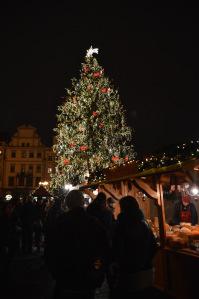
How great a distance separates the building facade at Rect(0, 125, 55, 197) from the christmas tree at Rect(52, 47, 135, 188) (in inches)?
1281

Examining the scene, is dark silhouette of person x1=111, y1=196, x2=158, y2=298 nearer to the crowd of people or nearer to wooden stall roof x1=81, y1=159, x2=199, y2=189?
the crowd of people

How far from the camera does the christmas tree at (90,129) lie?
2958cm

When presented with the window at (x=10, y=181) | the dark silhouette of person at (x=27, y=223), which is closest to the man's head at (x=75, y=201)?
the dark silhouette of person at (x=27, y=223)

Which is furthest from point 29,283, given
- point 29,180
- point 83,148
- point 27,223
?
point 29,180

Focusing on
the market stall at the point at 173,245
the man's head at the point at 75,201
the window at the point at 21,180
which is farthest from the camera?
the window at the point at 21,180

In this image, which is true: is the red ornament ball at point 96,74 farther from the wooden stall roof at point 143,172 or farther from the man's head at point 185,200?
the man's head at point 185,200

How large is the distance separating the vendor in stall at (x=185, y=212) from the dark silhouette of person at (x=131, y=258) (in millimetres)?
6256

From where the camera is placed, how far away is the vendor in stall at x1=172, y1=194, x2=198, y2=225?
32.7 feet

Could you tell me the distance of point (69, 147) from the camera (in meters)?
29.9

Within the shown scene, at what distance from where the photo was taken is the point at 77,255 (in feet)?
10.5

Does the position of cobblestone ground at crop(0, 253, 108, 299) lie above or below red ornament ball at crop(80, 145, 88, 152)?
below

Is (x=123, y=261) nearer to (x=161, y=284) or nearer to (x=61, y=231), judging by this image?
(x=61, y=231)

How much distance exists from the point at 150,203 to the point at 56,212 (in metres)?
8.25

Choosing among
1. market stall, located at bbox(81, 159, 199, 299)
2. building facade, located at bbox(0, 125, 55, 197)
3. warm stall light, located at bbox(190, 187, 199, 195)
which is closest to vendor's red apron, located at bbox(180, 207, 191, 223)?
market stall, located at bbox(81, 159, 199, 299)
